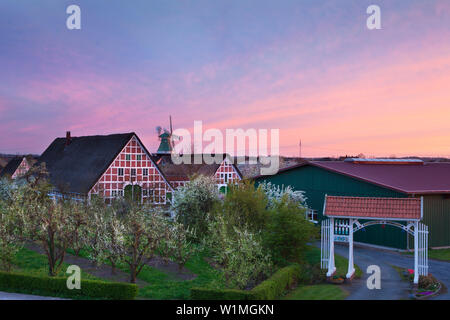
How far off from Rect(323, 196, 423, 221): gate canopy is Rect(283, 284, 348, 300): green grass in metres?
2.87

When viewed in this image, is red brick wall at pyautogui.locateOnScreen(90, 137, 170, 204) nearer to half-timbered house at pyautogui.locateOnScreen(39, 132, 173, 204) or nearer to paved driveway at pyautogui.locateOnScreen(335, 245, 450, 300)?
half-timbered house at pyautogui.locateOnScreen(39, 132, 173, 204)

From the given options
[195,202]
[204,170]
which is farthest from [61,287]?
[204,170]

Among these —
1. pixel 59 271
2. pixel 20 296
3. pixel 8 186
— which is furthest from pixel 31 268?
pixel 8 186

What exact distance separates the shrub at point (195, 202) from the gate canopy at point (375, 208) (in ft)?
29.1

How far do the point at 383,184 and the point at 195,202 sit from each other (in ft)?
35.7

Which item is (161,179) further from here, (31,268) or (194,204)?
(31,268)

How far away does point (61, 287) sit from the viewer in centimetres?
1633

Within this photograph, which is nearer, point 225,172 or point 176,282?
point 176,282

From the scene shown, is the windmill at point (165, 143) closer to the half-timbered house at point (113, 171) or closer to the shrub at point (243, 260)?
the half-timbered house at point (113, 171)

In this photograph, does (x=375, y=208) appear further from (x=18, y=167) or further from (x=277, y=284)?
(x=18, y=167)

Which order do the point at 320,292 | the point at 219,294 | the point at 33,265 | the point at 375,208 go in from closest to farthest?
the point at 219,294, the point at 320,292, the point at 375,208, the point at 33,265

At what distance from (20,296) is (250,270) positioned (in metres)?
8.26

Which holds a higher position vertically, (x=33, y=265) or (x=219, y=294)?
(x=219, y=294)

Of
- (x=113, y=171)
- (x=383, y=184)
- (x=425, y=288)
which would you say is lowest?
(x=425, y=288)
